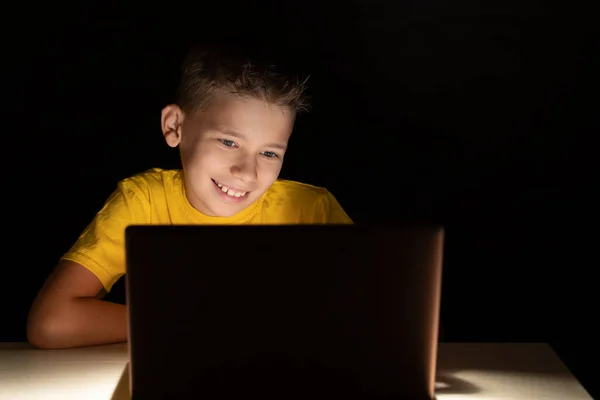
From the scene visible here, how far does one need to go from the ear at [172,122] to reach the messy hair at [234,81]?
21 millimetres

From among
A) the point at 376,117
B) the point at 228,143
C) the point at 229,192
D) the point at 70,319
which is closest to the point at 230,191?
the point at 229,192

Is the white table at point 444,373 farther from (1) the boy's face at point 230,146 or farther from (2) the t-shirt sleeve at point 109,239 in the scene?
(1) the boy's face at point 230,146

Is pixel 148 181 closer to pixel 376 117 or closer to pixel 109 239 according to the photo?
pixel 109 239

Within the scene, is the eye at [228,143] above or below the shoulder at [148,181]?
above

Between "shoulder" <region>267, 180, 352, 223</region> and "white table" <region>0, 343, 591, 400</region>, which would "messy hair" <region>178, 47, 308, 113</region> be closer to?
"shoulder" <region>267, 180, 352, 223</region>

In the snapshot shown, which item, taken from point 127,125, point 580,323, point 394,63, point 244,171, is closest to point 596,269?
point 580,323

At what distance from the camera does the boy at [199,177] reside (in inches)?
54.4

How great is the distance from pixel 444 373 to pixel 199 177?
66 centimetres

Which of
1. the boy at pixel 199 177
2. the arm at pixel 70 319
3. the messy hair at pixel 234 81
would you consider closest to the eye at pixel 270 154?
the boy at pixel 199 177

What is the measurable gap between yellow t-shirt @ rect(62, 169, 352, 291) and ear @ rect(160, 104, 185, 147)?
0.35ft

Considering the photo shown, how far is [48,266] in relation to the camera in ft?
6.56

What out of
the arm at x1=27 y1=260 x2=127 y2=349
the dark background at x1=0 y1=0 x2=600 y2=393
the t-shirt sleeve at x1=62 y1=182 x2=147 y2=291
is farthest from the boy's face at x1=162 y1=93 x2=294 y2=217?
the arm at x1=27 y1=260 x2=127 y2=349

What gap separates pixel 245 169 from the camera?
148 cm

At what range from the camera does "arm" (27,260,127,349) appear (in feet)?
4.25
